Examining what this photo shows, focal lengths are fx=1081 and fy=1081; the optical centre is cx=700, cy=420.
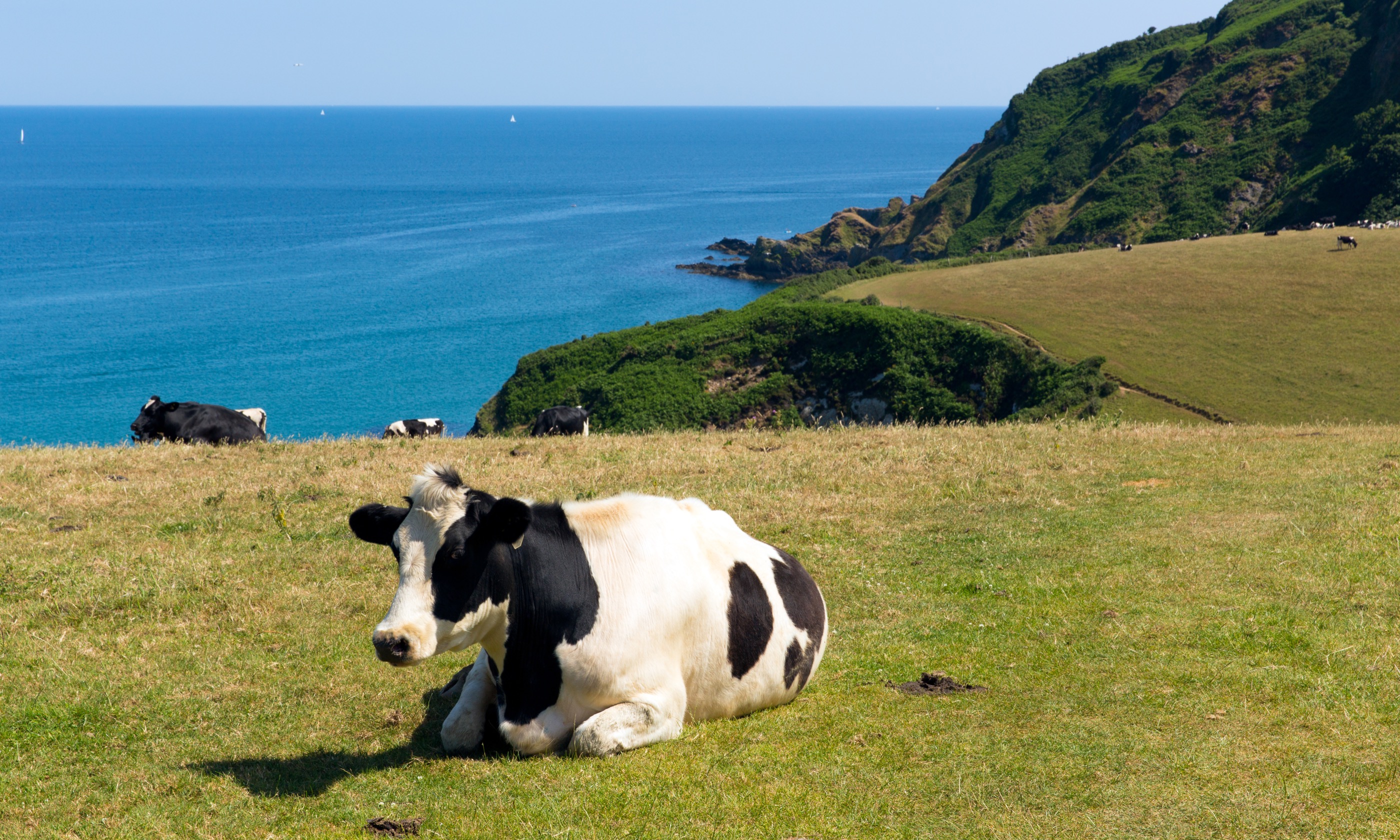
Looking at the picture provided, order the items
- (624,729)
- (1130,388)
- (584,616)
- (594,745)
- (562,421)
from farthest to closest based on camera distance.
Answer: (1130,388) < (562,421) < (584,616) < (624,729) < (594,745)

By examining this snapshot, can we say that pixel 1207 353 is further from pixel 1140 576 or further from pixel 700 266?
pixel 700 266

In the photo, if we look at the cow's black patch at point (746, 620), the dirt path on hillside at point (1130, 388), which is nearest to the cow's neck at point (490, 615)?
the cow's black patch at point (746, 620)

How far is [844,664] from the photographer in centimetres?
1076

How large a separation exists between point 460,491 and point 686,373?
252ft

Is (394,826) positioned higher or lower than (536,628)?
lower

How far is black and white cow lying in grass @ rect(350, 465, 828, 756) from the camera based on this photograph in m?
7.89

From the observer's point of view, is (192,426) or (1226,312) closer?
(192,426)

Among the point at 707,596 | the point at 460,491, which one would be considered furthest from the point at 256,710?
the point at 707,596

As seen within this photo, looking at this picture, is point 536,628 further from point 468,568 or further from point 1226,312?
point 1226,312

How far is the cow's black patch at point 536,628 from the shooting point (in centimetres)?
843

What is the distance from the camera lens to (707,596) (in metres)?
9.16

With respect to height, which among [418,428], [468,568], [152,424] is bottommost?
[418,428]

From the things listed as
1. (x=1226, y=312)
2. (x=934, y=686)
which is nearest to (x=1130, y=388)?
(x=1226, y=312)

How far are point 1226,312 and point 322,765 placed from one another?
8045 centimetres
